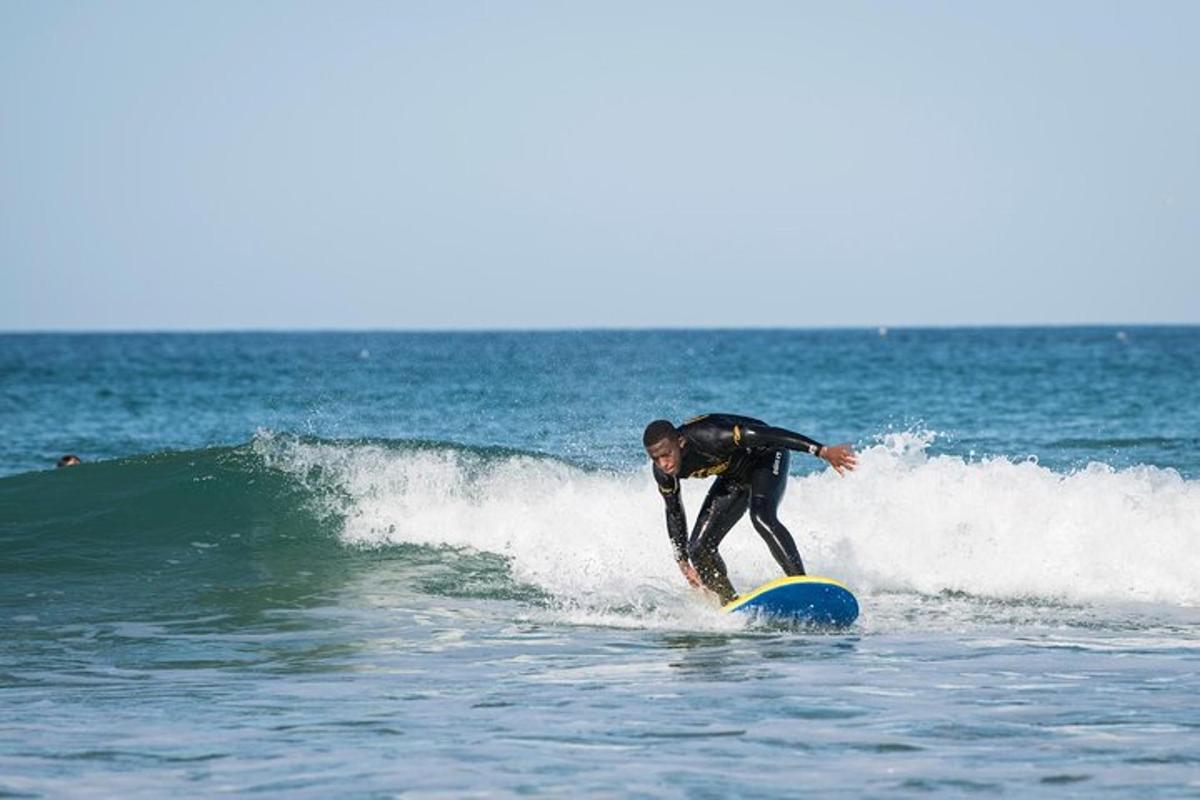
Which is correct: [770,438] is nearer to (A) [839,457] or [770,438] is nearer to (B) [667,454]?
(A) [839,457]

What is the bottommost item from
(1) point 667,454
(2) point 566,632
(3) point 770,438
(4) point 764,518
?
(2) point 566,632

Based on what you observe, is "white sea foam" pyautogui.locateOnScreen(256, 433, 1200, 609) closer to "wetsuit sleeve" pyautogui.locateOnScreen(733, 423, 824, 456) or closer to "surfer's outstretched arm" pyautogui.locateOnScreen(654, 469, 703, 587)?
"surfer's outstretched arm" pyautogui.locateOnScreen(654, 469, 703, 587)

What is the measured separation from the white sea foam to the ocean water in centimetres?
4

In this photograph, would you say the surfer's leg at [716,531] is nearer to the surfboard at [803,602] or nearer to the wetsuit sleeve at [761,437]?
the surfboard at [803,602]

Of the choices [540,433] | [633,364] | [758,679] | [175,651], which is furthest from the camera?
[633,364]

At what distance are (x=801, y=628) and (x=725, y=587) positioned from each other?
0.60 meters

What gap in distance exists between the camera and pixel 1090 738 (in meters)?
7.15

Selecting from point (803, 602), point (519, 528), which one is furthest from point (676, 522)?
point (519, 528)

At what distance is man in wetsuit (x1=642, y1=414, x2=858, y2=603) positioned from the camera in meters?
10.1

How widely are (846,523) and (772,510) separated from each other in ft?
14.7

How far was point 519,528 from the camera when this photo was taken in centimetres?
1526

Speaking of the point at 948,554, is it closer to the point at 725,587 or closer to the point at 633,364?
the point at 725,587

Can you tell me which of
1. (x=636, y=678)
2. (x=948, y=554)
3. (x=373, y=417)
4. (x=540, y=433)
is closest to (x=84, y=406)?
(x=373, y=417)

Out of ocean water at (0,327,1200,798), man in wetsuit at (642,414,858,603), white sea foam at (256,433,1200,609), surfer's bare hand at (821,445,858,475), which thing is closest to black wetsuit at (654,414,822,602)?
man in wetsuit at (642,414,858,603)
